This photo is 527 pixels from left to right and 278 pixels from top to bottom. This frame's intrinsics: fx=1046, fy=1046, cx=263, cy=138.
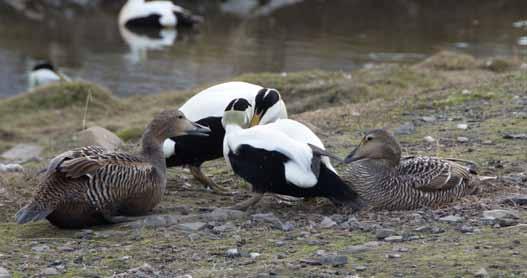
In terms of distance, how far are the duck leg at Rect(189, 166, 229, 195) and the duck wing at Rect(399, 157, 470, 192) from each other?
4.62 feet

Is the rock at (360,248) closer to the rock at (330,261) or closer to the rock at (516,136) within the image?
the rock at (330,261)

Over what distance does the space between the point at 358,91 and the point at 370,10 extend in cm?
1211

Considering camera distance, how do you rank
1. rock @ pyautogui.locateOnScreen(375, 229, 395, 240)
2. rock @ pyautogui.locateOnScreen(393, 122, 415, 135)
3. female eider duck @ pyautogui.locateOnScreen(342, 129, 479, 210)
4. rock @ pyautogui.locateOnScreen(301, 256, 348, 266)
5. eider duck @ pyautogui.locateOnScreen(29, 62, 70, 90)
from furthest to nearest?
eider duck @ pyautogui.locateOnScreen(29, 62, 70, 90) → rock @ pyautogui.locateOnScreen(393, 122, 415, 135) → female eider duck @ pyautogui.locateOnScreen(342, 129, 479, 210) → rock @ pyautogui.locateOnScreen(375, 229, 395, 240) → rock @ pyautogui.locateOnScreen(301, 256, 348, 266)

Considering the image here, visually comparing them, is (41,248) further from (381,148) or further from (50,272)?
(381,148)

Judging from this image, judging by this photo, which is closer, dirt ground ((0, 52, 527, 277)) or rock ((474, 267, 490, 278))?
rock ((474, 267, 490, 278))

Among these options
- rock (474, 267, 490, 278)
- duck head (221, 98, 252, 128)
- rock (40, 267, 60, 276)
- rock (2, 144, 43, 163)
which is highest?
duck head (221, 98, 252, 128)

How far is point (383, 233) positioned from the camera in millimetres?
5152

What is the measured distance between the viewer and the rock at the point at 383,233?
5.12 m

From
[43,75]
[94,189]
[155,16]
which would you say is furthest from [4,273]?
[155,16]

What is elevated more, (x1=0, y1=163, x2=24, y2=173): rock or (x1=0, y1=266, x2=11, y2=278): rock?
(x1=0, y1=266, x2=11, y2=278): rock

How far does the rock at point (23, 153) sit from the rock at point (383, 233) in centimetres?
500

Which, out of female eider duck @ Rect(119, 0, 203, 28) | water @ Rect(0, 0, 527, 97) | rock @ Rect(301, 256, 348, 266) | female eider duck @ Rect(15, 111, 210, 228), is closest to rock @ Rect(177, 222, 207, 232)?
female eider duck @ Rect(15, 111, 210, 228)

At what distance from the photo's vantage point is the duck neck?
243 inches

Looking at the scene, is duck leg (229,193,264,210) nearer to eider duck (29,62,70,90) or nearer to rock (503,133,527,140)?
rock (503,133,527,140)
